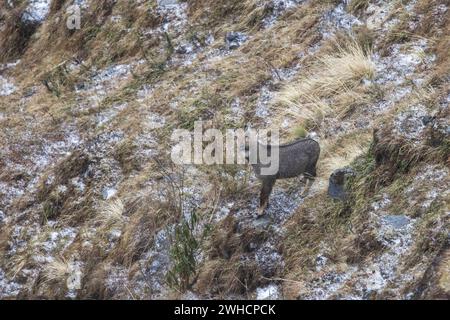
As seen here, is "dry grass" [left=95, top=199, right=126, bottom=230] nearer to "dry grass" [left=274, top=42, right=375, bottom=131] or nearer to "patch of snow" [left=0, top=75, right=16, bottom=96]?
"dry grass" [left=274, top=42, right=375, bottom=131]

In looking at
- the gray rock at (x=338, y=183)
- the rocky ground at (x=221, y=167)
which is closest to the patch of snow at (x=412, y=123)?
the rocky ground at (x=221, y=167)

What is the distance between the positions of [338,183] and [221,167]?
1399mm

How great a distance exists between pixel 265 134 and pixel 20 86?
4132mm

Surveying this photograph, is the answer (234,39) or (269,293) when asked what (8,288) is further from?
(234,39)

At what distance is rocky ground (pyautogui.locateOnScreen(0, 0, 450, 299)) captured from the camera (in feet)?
20.6

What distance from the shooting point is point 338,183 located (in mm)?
6703

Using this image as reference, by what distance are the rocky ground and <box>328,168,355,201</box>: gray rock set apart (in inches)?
1.3

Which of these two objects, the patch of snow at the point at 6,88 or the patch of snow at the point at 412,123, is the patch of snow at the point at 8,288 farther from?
the patch of snow at the point at 412,123

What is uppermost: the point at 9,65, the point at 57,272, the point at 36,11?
the point at 36,11

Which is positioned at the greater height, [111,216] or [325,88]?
[325,88]

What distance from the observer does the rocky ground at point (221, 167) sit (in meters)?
6.28

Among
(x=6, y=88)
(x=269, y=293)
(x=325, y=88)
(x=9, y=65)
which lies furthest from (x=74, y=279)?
(x=9, y=65)

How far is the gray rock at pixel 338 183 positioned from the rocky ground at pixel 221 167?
0.11 feet

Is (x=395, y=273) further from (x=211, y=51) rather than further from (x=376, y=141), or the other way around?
(x=211, y=51)
